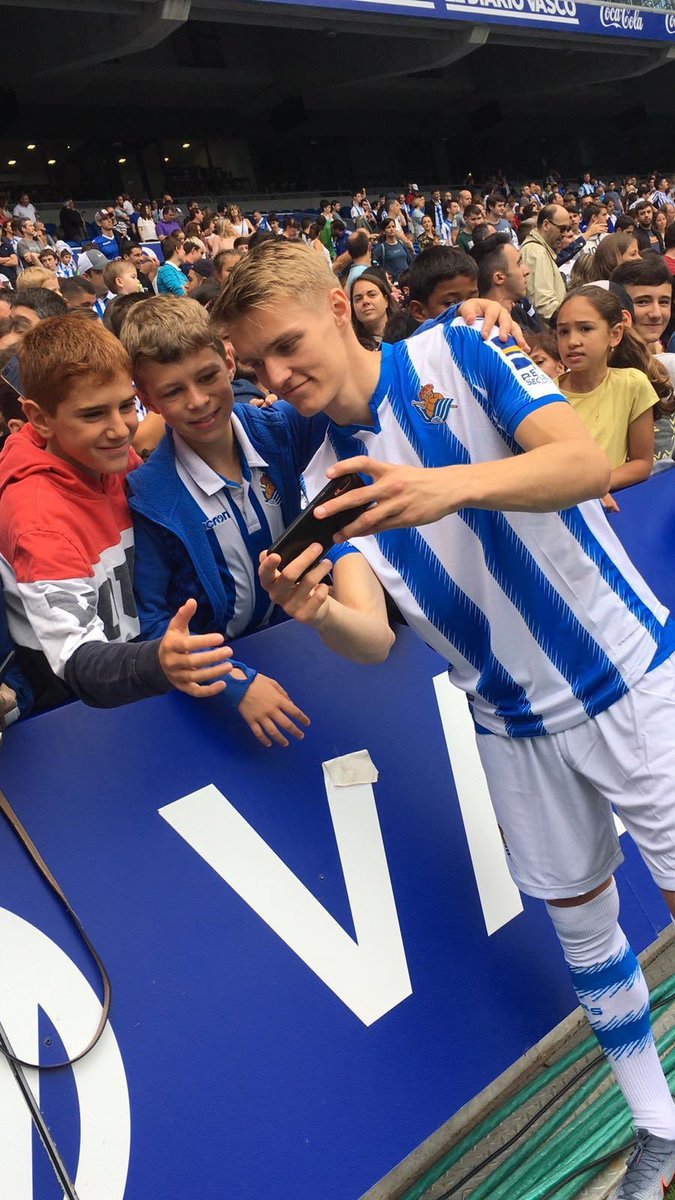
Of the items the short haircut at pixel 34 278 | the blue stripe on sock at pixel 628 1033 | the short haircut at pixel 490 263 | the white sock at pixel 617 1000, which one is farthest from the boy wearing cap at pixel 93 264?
the blue stripe on sock at pixel 628 1033

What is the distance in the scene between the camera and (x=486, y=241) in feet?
20.2

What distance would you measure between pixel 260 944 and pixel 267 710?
0.55 metres

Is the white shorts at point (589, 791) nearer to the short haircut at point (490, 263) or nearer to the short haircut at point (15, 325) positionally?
the short haircut at point (15, 325)

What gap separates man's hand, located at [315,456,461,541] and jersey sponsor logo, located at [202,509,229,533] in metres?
0.88

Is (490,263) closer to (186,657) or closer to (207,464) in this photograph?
(207,464)

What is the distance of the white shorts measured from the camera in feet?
6.70

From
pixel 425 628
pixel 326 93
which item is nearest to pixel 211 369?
pixel 425 628

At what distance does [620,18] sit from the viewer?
100 feet

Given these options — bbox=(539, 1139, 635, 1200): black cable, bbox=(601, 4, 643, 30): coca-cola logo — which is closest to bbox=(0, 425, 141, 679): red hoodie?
bbox=(539, 1139, 635, 1200): black cable

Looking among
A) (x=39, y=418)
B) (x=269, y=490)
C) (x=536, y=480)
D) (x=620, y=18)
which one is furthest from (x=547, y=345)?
(x=620, y=18)

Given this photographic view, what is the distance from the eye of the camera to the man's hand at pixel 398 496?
1598mm

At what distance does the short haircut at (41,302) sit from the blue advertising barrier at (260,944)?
149 inches

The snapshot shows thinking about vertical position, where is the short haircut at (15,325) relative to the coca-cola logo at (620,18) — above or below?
below

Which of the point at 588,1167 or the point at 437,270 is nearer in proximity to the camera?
the point at 588,1167
